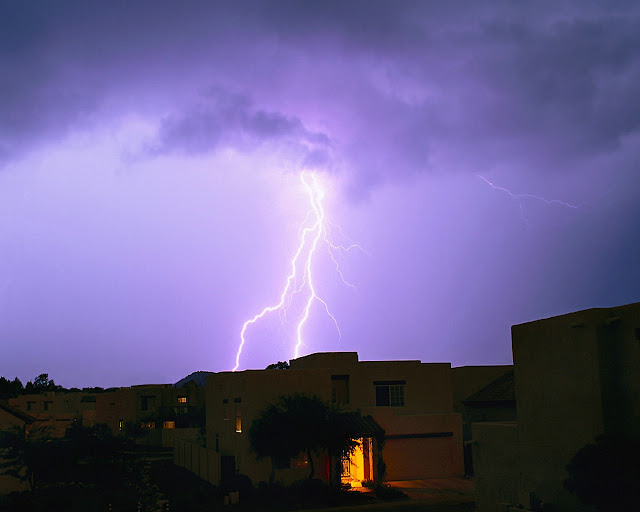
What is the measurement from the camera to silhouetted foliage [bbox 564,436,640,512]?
45.7 ft

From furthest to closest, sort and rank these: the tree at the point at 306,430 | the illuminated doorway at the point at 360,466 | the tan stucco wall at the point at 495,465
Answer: the illuminated doorway at the point at 360,466, the tree at the point at 306,430, the tan stucco wall at the point at 495,465

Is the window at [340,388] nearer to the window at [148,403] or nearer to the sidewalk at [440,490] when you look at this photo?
the sidewalk at [440,490]

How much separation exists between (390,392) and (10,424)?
62.1 ft

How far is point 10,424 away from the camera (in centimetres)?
2683

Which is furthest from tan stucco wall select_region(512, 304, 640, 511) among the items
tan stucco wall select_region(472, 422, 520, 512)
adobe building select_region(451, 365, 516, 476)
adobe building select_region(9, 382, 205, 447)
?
adobe building select_region(9, 382, 205, 447)

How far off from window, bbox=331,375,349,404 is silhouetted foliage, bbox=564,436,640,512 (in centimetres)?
2125

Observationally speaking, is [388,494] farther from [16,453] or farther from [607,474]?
[16,453]

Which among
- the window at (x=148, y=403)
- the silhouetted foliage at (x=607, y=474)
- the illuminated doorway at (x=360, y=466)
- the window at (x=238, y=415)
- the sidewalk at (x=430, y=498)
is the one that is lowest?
the sidewalk at (x=430, y=498)

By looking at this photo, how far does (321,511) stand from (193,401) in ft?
153

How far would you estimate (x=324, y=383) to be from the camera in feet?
104

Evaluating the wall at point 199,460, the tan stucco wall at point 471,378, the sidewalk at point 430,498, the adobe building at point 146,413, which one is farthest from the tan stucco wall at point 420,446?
the adobe building at point 146,413

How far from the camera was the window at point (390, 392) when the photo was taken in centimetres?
3703

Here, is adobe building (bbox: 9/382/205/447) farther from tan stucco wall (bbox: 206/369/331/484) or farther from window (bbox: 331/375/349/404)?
tan stucco wall (bbox: 206/369/331/484)

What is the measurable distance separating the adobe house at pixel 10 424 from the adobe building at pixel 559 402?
56.6 ft
